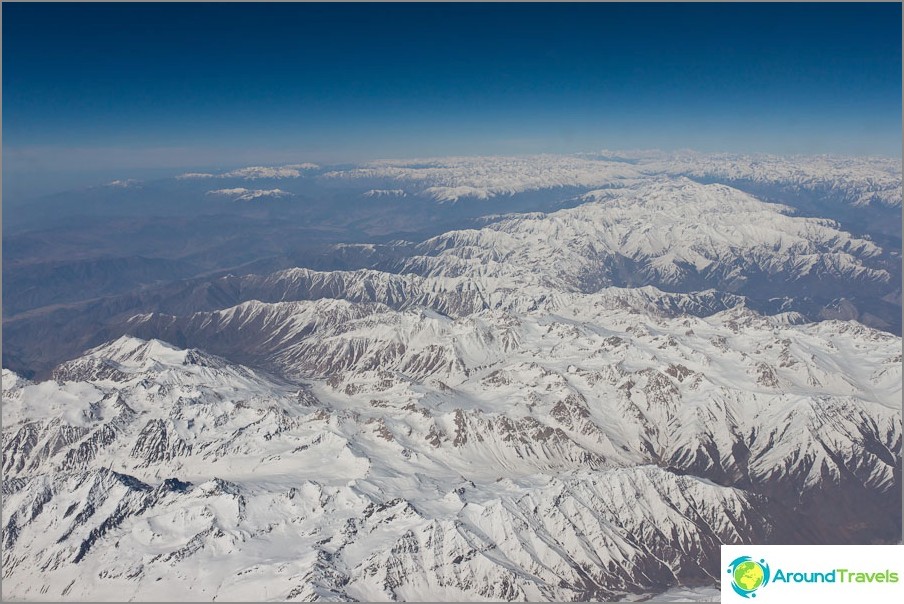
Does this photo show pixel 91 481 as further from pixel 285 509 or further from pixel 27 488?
pixel 285 509

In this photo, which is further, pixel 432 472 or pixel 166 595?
pixel 432 472

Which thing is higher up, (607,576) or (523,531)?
(523,531)

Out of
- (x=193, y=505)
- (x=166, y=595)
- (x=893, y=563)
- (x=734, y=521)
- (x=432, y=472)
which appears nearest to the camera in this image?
(x=893, y=563)

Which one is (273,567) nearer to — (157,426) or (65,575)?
(65,575)

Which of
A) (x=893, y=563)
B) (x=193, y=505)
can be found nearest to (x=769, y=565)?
(x=893, y=563)

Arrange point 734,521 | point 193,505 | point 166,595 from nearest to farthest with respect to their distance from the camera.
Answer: point 166,595, point 193,505, point 734,521

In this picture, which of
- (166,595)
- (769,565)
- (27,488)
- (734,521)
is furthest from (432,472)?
(769,565)

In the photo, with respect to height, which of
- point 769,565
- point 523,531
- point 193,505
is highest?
point 769,565
